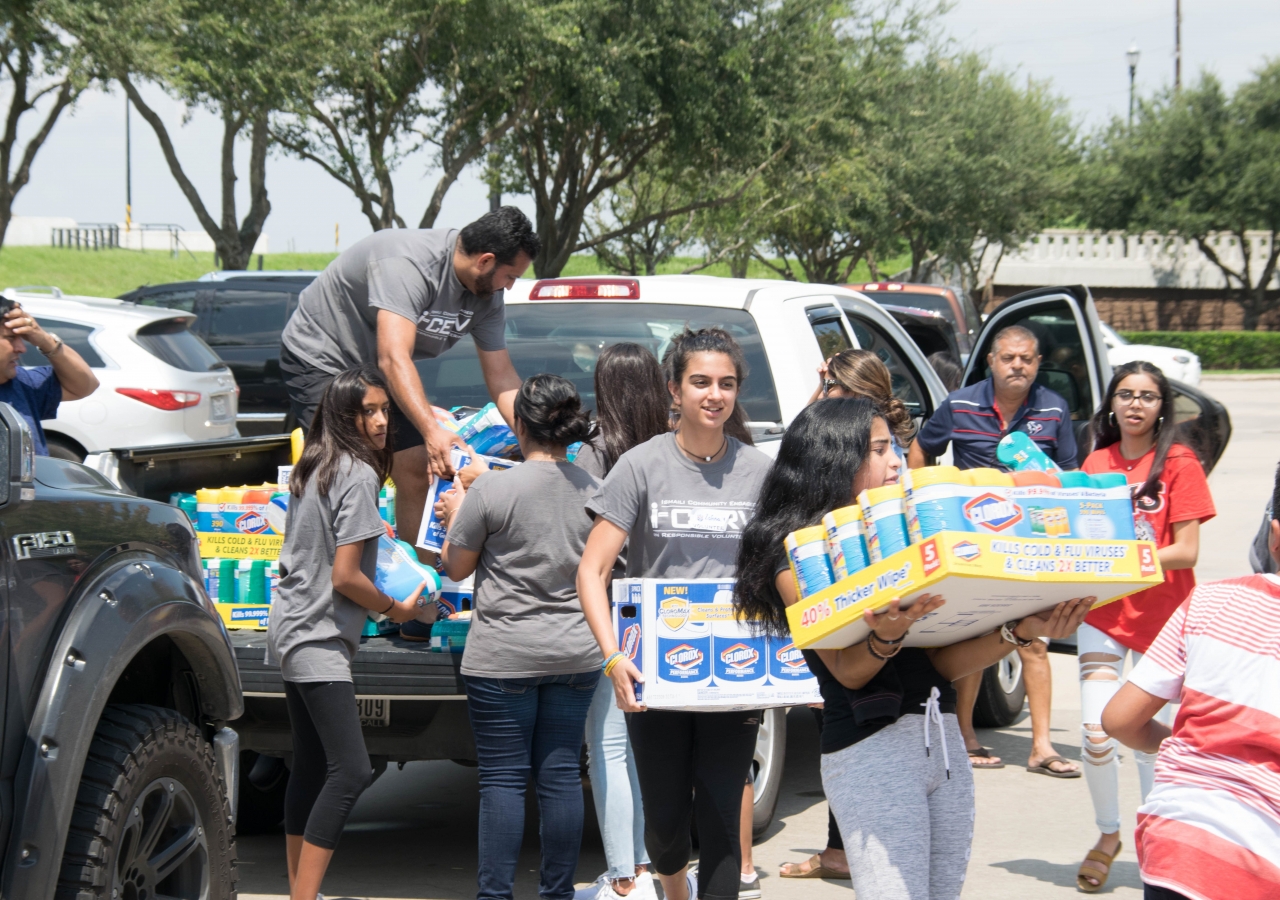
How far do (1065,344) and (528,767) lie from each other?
4166 mm

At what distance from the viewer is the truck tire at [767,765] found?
532cm

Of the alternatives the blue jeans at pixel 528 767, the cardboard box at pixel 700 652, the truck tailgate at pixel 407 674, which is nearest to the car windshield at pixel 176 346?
the truck tailgate at pixel 407 674

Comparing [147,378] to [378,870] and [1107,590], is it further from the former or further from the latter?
[1107,590]

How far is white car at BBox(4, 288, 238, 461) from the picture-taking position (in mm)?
11852

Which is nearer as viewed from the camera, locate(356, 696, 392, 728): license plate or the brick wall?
locate(356, 696, 392, 728): license plate

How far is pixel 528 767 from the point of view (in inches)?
167

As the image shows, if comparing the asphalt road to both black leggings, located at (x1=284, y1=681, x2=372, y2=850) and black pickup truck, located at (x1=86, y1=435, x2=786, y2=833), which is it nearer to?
black pickup truck, located at (x1=86, y1=435, x2=786, y2=833)

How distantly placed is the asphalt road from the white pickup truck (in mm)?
387

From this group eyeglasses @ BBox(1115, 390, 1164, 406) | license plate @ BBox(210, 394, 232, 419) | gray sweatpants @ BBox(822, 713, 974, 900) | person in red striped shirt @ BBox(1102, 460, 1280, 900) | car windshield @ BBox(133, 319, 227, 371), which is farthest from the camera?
license plate @ BBox(210, 394, 232, 419)

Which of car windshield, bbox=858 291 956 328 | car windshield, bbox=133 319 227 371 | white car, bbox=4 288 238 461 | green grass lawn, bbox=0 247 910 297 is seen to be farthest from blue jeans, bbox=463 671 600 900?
green grass lawn, bbox=0 247 910 297

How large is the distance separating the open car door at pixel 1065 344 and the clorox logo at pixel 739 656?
10.4ft

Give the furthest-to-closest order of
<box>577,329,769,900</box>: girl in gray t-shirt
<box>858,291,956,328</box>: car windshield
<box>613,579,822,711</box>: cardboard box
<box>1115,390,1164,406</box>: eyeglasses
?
<box>858,291,956,328</box>: car windshield, <box>1115,390,1164,406</box>: eyeglasses, <box>577,329,769,900</box>: girl in gray t-shirt, <box>613,579,822,711</box>: cardboard box

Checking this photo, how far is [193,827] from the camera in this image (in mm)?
3564

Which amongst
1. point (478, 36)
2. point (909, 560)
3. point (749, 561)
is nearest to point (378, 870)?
point (749, 561)
